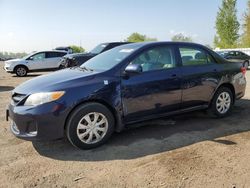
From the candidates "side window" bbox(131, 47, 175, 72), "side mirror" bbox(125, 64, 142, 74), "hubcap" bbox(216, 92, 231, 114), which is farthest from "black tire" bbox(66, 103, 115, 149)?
"hubcap" bbox(216, 92, 231, 114)

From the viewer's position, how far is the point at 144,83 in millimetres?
4469

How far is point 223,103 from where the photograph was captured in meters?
5.70

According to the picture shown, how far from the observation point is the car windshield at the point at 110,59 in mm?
4562

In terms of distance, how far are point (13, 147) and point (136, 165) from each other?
2.03 meters

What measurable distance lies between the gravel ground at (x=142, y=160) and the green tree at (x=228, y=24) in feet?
110

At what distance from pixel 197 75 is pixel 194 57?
38cm

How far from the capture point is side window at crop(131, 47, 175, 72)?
15.1ft

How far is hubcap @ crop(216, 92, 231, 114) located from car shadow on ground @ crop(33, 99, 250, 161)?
192mm

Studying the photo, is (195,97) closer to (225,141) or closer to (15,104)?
(225,141)

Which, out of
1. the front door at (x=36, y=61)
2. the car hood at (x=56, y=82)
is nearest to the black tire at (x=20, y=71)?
the front door at (x=36, y=61)

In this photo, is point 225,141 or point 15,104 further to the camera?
point 225,141

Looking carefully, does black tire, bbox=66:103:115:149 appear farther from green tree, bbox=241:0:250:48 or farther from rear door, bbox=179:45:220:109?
green tree, bbox=241:0:250:48

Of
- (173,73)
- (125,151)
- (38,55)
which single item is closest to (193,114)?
(173,73)

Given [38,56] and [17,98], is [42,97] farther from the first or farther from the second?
[38,56]
